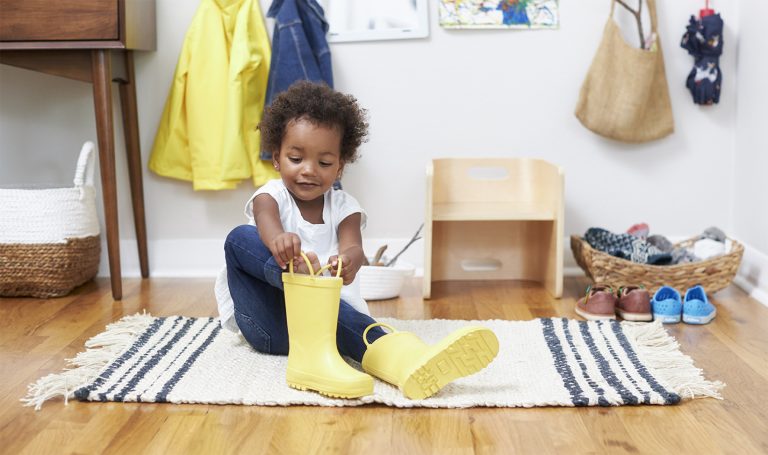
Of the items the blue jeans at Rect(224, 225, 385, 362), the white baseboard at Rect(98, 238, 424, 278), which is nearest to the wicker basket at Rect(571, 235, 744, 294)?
the white baseboard at Rect(98, 238, 424, 278)

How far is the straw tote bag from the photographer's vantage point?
2500mm

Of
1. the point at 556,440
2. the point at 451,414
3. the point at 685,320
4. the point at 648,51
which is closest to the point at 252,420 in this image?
the point at 451,414

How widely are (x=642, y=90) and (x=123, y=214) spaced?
1.53m

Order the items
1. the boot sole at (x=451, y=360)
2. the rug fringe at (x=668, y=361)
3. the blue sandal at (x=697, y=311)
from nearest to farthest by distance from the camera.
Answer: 1. the boot sole at (x=451, y=360)
2. the rug fringe at (x=668, y=361)
3. the blue sandal at (x=697, y=311)

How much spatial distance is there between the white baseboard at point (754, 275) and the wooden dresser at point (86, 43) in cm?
165

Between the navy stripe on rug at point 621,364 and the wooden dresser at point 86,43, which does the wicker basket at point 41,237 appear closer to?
the wooden dresser at point 86,43

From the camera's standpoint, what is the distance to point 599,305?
2141mm

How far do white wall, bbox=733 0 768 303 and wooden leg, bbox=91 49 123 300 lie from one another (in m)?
1.66

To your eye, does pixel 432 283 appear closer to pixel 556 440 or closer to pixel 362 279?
pixel 362 279

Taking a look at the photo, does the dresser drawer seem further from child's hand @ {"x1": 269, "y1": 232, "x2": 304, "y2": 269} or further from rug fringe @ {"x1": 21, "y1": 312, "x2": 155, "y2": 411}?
child's hand @ {"x1": 269, "y1": 232, "x2": 304, "y2": 269}

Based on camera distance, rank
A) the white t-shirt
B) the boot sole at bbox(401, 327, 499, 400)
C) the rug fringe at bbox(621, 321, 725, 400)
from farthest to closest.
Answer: the white t-shirt
the rug fringe at bbox(621, 321, 725, 400)
the boot sole at bbox(401, 327, 499, 400)

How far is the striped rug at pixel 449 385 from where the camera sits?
1.54 m

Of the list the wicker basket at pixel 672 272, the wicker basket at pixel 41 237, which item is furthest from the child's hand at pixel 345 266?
the wicker basket at pixel 41 237

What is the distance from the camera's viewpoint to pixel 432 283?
2.57m
